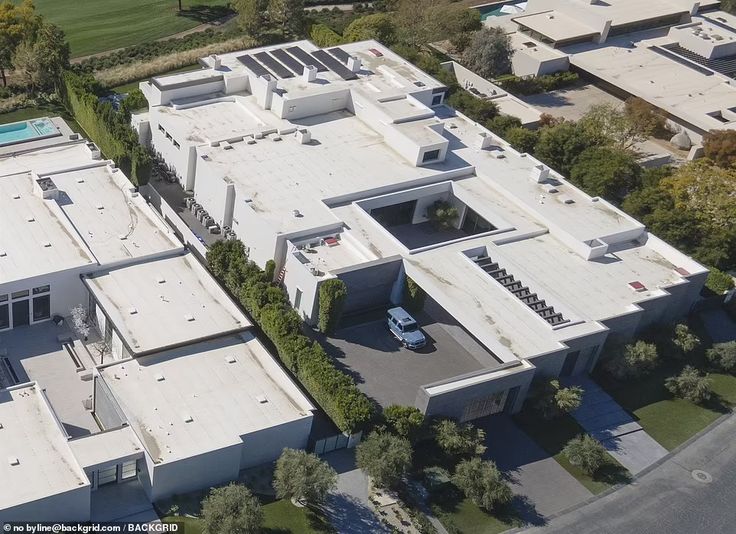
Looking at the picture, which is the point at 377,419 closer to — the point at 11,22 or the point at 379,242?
the point at 379,242

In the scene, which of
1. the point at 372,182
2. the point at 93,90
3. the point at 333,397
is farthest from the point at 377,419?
the point at 93,90

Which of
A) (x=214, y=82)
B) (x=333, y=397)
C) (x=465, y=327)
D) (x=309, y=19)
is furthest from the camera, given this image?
(x=309, y=19)

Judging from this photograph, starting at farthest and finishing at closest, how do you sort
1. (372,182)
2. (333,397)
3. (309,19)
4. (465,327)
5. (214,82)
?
(309,19) < (214,82) < (372,182) < (465,327) < (333,397)

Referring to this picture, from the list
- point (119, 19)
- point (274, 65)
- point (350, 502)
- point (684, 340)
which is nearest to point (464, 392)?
point (350, 502)

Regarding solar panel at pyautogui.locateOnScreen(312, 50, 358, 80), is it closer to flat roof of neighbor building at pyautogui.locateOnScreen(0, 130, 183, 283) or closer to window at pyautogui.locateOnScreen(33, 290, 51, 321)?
flat roof of neighbor building at pyautogui.locateOnScreen(0, 130, 183, 283)

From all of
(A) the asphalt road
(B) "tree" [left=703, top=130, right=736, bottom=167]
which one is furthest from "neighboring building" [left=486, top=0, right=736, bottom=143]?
(A) the asphalt road

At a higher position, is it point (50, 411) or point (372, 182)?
point (372, 182)

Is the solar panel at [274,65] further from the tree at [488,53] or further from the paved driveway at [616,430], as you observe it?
the paved driveway at [616,430]
